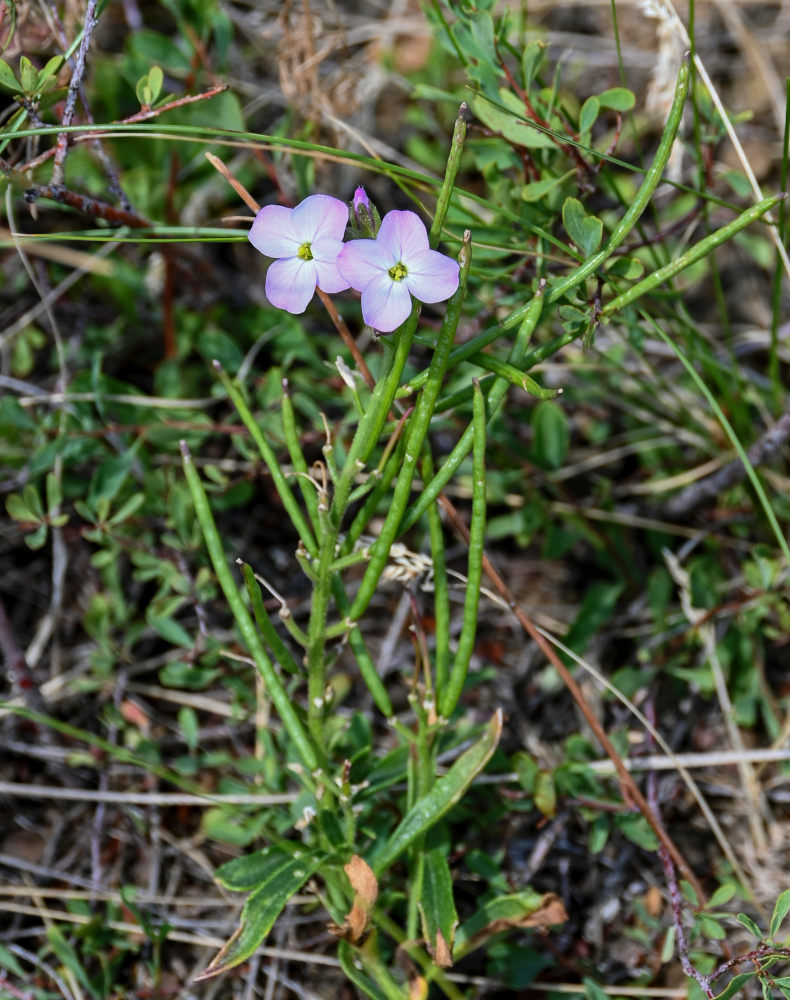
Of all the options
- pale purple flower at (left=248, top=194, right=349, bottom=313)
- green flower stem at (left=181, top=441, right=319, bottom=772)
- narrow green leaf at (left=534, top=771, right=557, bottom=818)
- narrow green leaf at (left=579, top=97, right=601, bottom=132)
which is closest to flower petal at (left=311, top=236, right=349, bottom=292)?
pale purple flower at (left=248, top=194, right=349, bottom=313)

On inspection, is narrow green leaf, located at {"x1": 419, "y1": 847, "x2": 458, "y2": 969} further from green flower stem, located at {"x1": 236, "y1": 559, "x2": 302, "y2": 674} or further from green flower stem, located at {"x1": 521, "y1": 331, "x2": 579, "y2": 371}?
green flower stem, located at {"x1": 521, "y1": 331, "x2": 579, "y2": 371}

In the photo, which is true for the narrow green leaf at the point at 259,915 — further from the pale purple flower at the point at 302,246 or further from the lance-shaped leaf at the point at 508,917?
the pale purple flower at the point at 302,246

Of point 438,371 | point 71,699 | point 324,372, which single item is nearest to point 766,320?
point 324,372

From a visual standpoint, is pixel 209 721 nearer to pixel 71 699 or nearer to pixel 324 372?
pixel 71 699

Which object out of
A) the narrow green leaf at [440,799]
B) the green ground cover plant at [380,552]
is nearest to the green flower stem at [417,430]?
the green ground cover plant at [380,552]

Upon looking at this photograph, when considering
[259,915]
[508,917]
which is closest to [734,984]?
[508,917]

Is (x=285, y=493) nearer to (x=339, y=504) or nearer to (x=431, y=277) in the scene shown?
(x=339, y=504)

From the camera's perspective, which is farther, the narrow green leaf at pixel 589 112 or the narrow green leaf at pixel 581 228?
the narrow green leaf at pixel 589 112
